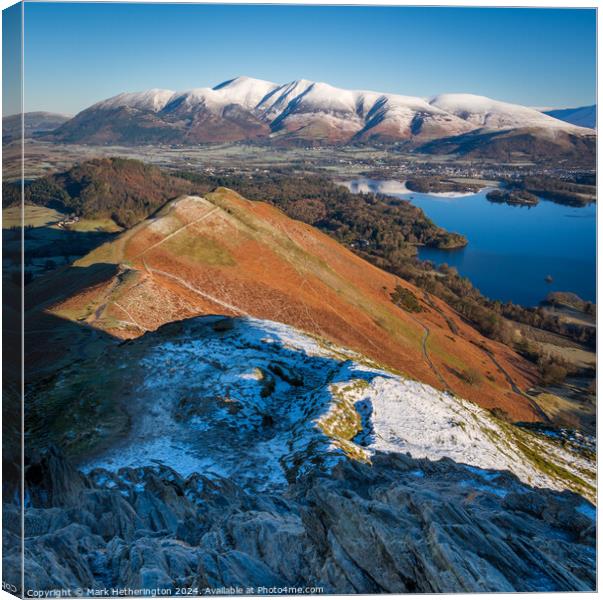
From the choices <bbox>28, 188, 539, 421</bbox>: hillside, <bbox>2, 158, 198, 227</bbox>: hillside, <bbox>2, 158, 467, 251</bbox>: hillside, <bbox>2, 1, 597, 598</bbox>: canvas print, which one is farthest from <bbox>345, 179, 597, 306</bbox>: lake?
<bbox>2, 158, 198, 227</bbox>: hillside

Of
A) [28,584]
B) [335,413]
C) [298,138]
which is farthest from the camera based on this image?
[298,138]

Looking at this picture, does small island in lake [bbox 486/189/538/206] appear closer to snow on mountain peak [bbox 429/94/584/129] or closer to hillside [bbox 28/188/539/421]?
snow on mountain peak [bbox 429/94/584/129]

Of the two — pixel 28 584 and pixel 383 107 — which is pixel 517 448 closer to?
pixel 28 584

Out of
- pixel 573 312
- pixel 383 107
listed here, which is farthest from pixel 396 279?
pixel 573 312

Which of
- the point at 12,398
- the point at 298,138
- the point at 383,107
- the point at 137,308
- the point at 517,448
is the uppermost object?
the point at 298,138

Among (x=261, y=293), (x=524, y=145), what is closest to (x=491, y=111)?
(x=524, y=145)

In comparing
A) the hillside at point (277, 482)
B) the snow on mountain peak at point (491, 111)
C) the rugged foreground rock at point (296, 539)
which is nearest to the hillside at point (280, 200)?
the snow on mountain peak at point (491, 111)

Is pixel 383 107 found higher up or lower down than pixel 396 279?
higher up
